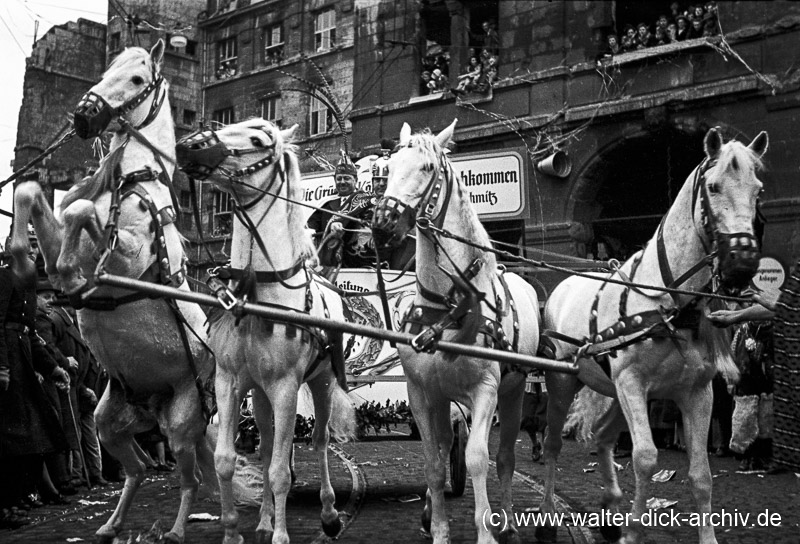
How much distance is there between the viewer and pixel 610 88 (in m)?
19.5

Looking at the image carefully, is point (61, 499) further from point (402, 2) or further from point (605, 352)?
point (402, 2)

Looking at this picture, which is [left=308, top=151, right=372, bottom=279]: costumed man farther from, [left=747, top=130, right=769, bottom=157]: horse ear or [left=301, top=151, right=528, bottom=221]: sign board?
[left=747, top=130, right=769, bottom=157]: horse ear

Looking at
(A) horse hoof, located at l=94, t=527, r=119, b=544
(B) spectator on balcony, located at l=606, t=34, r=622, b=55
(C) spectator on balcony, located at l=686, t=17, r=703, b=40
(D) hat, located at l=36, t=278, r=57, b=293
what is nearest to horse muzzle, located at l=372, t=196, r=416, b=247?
(A) horse hoof, located at l=94, t=527, r=119, b=544

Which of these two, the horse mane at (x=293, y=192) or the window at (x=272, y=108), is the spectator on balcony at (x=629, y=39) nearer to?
the horse mane at (x=293, y=192)

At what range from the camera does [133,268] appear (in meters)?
6.37

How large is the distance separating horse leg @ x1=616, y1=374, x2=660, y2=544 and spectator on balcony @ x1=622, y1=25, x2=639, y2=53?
995 centimetres

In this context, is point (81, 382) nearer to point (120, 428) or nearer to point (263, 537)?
point (120, 428)

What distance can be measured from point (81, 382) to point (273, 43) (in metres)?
26.0

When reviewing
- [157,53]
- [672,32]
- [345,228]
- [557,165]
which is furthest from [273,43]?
[157,53]

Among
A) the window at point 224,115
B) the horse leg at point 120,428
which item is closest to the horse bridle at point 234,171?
the horse leg at point 120,428

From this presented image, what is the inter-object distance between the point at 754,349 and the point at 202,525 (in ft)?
26.8

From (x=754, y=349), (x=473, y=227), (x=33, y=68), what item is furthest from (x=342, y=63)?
(x=473, y=227)

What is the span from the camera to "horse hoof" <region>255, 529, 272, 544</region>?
6453 mm

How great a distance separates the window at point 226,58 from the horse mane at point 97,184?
30868mm
